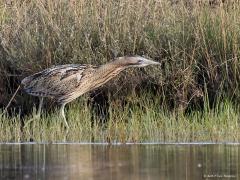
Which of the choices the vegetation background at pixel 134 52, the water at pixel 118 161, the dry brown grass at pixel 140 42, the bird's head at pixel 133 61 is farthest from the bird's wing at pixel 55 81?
the water at pixel 118 161

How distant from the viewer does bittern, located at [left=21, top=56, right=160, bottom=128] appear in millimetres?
12484

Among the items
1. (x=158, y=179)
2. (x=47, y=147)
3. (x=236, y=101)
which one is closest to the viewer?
(x=158, y=179)

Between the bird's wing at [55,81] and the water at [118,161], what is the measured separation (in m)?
1.82

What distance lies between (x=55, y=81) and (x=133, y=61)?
42.6 inches

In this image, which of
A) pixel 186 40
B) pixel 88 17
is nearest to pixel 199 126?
pixel 186 40

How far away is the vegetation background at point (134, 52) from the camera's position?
Answer: 41.7ft

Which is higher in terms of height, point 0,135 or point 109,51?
point 109,51

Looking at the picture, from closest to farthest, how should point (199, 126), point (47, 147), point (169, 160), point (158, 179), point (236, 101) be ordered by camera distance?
1. point (158, 179)
2. point (169, 160)
3. point (47, 147)
4. point (199, 126)
5. point (236, 101)

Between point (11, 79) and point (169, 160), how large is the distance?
4.70 meters

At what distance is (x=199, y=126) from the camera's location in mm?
11422

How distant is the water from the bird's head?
182cm

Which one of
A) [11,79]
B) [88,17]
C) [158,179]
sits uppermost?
[88,17]

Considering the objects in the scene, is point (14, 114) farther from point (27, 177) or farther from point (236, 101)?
point (27, 177)

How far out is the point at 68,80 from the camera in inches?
495
